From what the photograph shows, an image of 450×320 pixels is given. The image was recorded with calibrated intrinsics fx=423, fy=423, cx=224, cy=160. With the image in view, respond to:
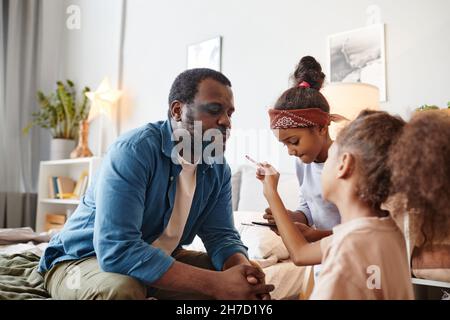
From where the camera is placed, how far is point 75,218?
1079mm

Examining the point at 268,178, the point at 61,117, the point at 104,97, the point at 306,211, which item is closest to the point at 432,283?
the point at 306,211

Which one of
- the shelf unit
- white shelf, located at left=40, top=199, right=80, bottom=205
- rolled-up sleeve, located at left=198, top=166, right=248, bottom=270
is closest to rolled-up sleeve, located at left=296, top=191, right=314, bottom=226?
rolled-up sleeve, located at left=198, top=166, right=248, bottom=270

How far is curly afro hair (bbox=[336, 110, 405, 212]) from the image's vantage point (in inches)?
27.3

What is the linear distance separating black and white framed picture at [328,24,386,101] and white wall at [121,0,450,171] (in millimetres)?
35

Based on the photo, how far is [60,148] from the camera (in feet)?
11.4

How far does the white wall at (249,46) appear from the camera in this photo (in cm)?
186

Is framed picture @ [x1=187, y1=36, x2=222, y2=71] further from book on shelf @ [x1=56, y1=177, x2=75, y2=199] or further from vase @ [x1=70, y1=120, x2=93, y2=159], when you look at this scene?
book on shelf @ [x1=56, y1=177, x2=75, y2=199]

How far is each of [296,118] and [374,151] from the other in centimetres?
39

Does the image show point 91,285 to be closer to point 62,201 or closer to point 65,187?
point 62,201

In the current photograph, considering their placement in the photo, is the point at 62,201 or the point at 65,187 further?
the point at 65,187

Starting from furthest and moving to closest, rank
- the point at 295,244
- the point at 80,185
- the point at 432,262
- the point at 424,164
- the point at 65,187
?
the point at 65,187, the point at 80,185, the point at 432,262, the point at 295,244, the point at 424,164
